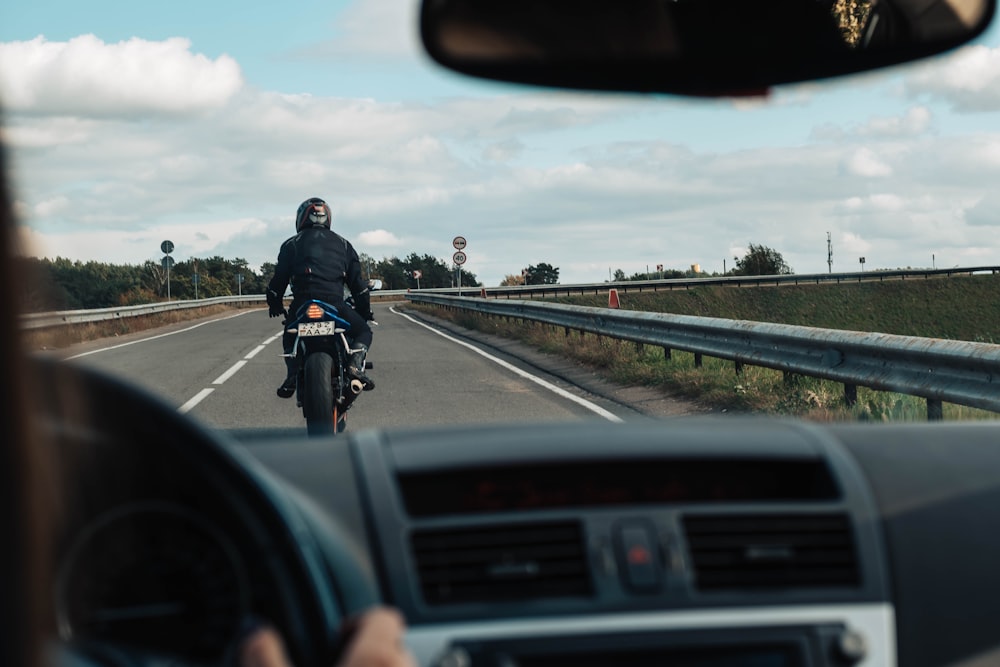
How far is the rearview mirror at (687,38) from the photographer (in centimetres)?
219

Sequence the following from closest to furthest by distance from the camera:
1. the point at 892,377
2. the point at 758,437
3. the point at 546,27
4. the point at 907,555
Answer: the point at 546,27 → the point at 907,555 → the point at 758,437 → the point at 892,377

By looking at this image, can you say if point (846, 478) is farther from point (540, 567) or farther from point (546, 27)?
point (546, 27)

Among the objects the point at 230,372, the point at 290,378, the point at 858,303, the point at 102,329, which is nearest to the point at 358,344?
the point at 290,378

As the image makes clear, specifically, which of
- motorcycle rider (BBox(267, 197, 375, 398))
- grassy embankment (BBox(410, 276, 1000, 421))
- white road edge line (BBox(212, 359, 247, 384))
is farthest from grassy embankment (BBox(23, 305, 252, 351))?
grassy embankment (BBox(410, 276, 1000, 421))

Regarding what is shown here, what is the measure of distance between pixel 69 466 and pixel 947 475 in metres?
2.31

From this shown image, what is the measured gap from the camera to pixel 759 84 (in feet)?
8.05

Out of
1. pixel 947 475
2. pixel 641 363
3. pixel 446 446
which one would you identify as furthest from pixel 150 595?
pixel 641 363

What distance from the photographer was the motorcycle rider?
9.45 meters

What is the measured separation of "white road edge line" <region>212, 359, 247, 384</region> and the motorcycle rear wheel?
325 inches

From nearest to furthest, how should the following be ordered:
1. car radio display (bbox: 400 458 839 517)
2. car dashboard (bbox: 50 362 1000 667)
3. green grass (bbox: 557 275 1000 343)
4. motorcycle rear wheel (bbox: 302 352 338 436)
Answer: car dashboard (bbox: 50 362 1000 667) → car radio display (bbox: 400 458 839 517) → motorcycle rear wheel (bbox: 302 352 338 436) → green grass (bbox: 557 275 1000 343)

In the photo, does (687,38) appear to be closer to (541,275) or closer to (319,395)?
(319,395)

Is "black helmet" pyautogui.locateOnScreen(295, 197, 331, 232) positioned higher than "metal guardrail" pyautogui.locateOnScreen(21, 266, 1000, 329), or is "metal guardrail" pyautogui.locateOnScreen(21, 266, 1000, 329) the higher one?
"black helmet" pyautogui.locateOnScreen(295, 197, 331, 232)

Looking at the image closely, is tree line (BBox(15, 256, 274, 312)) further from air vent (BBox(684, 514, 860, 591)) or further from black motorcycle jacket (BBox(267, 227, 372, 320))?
black motorcycle jacket (BBox(267, 227, 372, 320))

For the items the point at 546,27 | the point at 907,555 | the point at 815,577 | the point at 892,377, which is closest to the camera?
the point at 546,27
